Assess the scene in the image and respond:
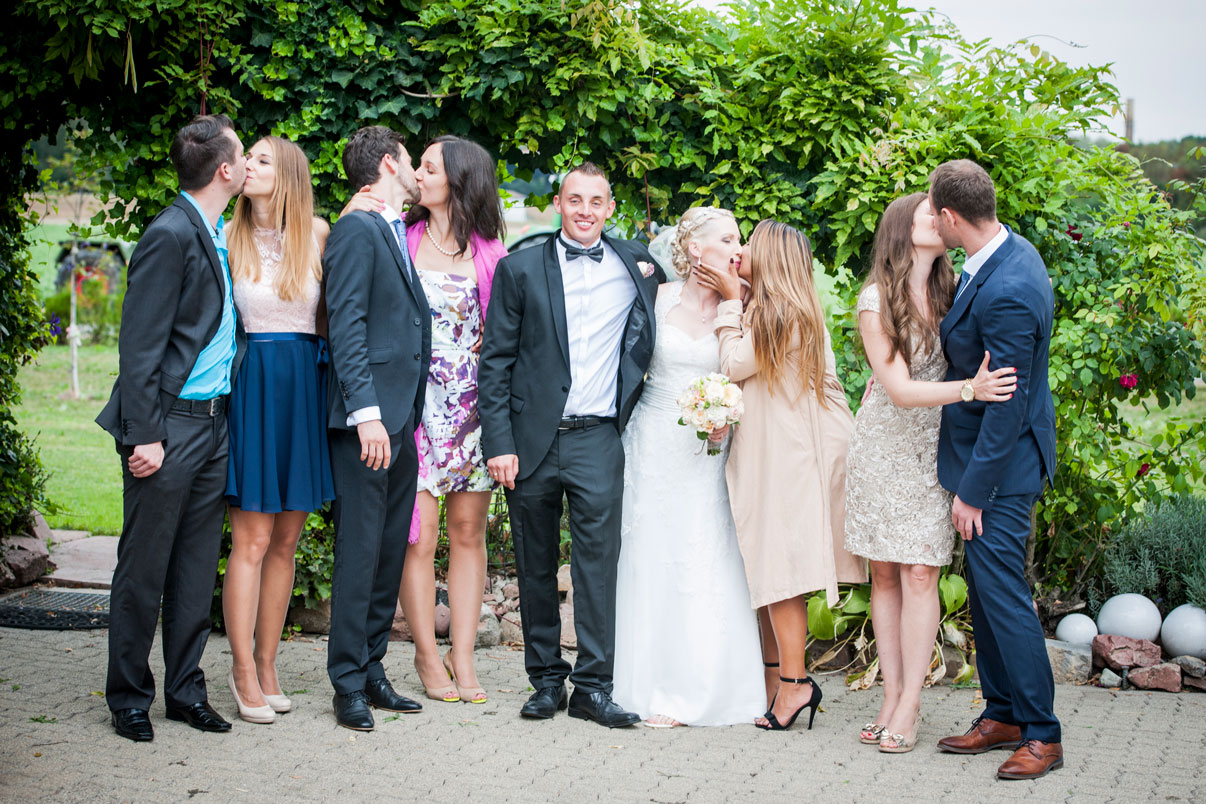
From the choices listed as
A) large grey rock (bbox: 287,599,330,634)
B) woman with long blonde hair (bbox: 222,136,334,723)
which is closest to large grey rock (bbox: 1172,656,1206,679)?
woman with long blonde hair (bbox: 222,136,334,723)

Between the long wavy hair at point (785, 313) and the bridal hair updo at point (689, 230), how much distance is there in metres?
0.21

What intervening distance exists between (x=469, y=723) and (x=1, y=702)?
74.5 inches

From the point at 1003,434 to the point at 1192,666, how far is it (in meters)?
2.15

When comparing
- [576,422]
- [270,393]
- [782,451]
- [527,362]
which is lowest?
[782,451]

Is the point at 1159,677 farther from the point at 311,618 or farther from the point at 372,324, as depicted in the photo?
the point at 311,618

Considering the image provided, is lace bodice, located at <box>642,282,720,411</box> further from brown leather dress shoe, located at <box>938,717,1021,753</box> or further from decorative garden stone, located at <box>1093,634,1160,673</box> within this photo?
decorative garden stone, located at <box>1093,634,1160,673</box>

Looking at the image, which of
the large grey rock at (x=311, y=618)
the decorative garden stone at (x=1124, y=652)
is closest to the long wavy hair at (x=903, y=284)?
the decorative garden stone at (x=1124, y=652)

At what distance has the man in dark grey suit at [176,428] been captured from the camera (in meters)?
3.76

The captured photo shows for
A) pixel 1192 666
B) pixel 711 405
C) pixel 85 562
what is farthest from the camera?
pixel 85 562

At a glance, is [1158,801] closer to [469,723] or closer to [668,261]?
[469,723]

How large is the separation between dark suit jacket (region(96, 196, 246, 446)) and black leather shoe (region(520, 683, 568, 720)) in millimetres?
1781

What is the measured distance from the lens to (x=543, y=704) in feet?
14.1

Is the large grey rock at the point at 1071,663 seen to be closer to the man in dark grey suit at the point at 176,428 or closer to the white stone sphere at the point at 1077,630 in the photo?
the white stone sphere at the point at 1077,630

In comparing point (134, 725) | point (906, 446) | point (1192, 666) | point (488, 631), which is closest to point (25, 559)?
point (488, 631)
